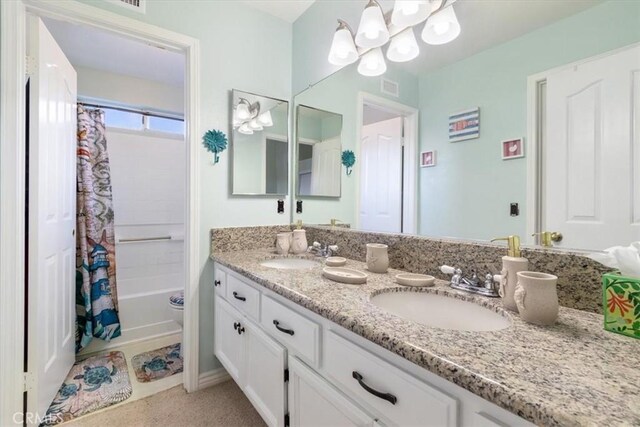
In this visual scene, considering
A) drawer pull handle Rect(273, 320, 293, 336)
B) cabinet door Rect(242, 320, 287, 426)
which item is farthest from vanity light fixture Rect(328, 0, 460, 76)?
cabinet door Rect(242, 320, 287, 426)

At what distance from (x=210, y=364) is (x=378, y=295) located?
1.35 m

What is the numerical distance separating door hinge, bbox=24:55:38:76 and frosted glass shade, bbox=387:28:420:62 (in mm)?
1686

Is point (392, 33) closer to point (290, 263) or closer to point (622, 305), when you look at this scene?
point (290, 263)

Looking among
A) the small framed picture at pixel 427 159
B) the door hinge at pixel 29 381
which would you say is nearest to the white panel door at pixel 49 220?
the door hinge at pixel 29 381

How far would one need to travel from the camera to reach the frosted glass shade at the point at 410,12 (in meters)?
1.29

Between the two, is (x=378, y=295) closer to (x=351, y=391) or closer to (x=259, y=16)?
(x=351, y=391)

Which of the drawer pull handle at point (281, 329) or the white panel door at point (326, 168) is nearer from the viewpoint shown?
the drawer pull handle at point (281, 329)

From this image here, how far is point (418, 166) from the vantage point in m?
1.32

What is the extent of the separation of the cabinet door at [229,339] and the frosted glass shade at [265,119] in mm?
1138

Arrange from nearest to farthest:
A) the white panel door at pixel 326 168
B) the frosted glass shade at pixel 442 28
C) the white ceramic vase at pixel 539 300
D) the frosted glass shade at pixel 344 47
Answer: the white ceramic vase at pixel 539 300, the frosted glass shade at pixel 442 28, the frosted glass shade at pixel 344 47, the white panel door at pixel 326 168

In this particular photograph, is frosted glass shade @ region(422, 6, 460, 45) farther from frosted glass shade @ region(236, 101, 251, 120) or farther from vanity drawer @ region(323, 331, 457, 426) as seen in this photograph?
vanity drawer @ region(323, 331, 457, 426)

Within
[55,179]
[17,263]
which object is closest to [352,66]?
[55,179]

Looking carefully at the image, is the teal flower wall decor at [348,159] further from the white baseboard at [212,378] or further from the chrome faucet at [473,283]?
the white baseboard at [212,378]

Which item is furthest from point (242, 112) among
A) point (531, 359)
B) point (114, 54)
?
point (531, 359)
